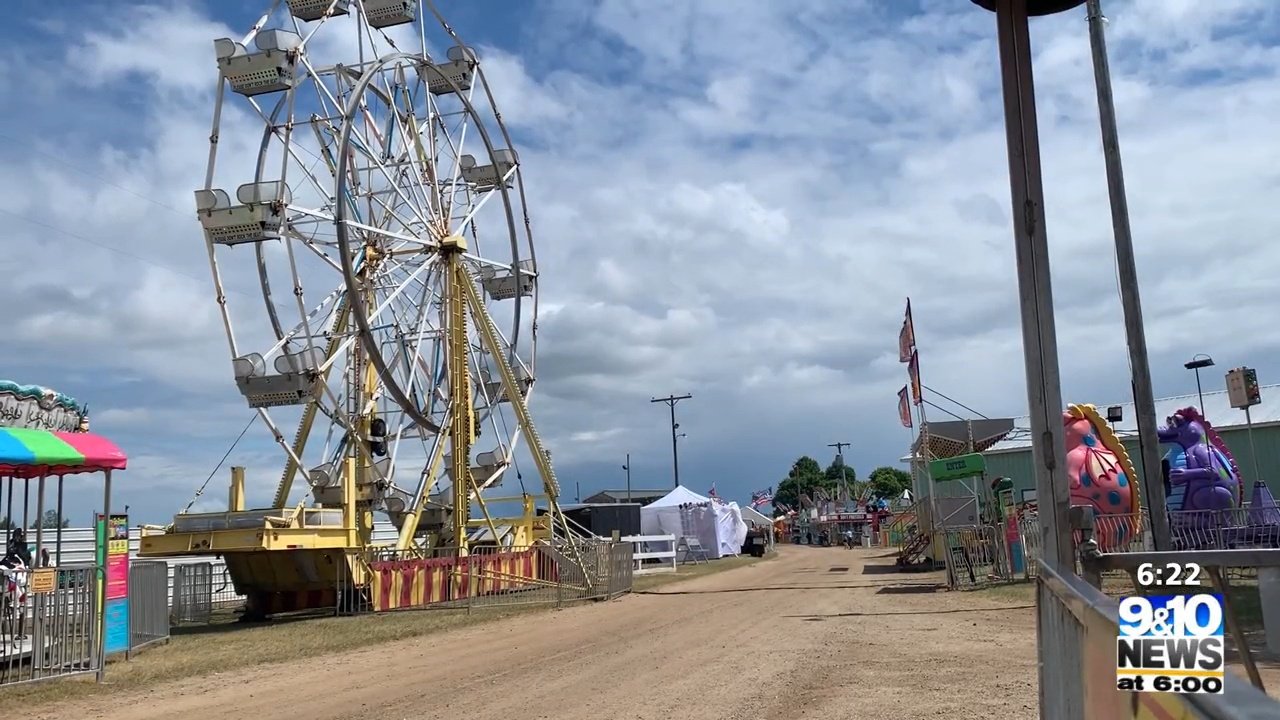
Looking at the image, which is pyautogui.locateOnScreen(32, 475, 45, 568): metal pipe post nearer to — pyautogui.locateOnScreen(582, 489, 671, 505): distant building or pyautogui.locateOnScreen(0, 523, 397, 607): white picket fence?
pyautogui.locateOnScreen(0, 523, 397, 607): white picket fence

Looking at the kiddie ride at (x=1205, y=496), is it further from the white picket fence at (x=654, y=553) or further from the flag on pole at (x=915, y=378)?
the white picket fence at (x=654, y=553)

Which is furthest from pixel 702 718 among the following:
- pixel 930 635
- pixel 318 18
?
pixel 318 18

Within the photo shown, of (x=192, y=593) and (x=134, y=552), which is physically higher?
(x=134, y=552)

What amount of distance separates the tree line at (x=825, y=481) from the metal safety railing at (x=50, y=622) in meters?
118

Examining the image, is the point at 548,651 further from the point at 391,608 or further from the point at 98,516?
the point at 391,608

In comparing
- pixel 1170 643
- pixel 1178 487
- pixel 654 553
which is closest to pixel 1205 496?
pixel 1178 487

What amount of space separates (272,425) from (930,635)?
14936 mm

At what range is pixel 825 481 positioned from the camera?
446 ft

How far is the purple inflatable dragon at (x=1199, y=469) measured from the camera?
2252 cm

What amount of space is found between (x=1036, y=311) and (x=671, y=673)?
6799 mm

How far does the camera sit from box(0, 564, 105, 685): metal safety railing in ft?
39.5

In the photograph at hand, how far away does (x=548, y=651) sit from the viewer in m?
13.9

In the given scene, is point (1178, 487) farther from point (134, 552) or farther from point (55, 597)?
point (134, 552)

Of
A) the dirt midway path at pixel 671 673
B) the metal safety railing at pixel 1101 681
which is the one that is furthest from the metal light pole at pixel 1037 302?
the dirt midway path at pixel 671 673
